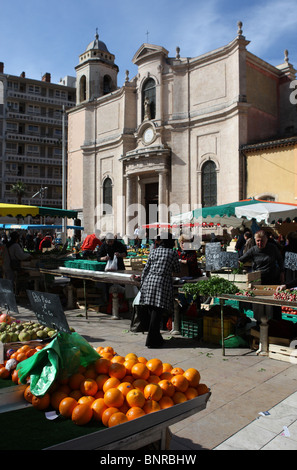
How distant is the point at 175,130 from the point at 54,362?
2657cm

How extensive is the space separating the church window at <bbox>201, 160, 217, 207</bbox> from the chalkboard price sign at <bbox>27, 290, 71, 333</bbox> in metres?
21.9

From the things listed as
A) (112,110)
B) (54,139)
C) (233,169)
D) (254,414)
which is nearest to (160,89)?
(112,110)

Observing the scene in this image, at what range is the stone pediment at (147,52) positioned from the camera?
92.7 ft

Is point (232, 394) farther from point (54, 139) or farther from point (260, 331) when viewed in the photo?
point (54, 139)

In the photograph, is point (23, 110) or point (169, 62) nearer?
point (169, 62)

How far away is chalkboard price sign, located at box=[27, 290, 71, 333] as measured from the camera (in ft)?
13.2

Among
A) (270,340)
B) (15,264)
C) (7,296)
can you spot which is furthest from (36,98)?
(270,340)

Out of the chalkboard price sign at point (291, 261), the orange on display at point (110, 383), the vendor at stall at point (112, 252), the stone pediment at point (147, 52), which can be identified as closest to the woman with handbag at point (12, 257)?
the vendor at stall at point (112, 252)

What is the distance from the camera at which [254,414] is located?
398 cm

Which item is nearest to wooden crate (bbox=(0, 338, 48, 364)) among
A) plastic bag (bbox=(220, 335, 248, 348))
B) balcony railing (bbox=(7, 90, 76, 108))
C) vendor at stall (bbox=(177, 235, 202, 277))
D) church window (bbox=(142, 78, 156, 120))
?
plastic bag (bbox=(220, 335, 248, 348))

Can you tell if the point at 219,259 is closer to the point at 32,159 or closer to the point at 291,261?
the point at 291,261

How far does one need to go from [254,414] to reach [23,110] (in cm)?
6025

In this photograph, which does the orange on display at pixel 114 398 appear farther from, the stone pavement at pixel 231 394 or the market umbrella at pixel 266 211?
the market umbrella at pixel 266 211

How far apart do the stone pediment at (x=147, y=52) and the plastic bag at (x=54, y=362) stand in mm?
29253
